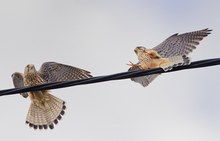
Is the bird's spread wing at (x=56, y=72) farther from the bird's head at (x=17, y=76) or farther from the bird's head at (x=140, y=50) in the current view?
the bird's head at (x=140, y=50)

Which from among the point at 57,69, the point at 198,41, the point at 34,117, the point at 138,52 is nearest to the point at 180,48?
the point at 198,41

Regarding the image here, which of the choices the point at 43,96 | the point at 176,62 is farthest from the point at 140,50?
the point at 43,96

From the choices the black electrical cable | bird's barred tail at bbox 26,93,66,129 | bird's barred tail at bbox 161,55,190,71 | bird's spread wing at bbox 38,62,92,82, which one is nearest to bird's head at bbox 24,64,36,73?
bird's spread wing at bbox 38,62,92,82

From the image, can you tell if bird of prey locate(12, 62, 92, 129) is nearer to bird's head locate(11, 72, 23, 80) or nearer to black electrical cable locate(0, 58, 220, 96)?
bird's head locate(11, 72, 23, 80)

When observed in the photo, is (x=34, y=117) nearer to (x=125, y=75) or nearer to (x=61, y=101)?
(x=61, y=101)

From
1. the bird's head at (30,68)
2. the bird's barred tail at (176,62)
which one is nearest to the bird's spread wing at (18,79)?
the bird's head at (30,68)

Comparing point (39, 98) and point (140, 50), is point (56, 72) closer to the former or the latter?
point (39, 98)
